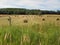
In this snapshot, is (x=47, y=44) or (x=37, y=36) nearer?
(x=47, y=44)

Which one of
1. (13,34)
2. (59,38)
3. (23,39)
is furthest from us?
(13,34)

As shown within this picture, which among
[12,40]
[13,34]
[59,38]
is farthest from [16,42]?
[59,38]

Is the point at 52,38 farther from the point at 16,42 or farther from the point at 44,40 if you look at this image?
the point at 16,42

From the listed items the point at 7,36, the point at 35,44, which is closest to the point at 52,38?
the point at 35,44

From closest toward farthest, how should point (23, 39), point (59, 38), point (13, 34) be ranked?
point (23, 39)
point (59, 38)
point (13, 34)

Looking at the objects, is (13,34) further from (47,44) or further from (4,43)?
(47,44)

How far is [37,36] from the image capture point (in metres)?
5.82

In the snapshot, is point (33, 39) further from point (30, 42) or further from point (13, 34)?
point (13, 34)

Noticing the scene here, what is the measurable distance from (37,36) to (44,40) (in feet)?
0.85

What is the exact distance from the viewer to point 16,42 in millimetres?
5500

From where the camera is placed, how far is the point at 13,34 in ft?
19.7

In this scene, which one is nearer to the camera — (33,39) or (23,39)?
(23,39)

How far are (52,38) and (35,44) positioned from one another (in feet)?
1.97

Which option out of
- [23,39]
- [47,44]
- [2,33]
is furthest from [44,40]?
[2,33]
